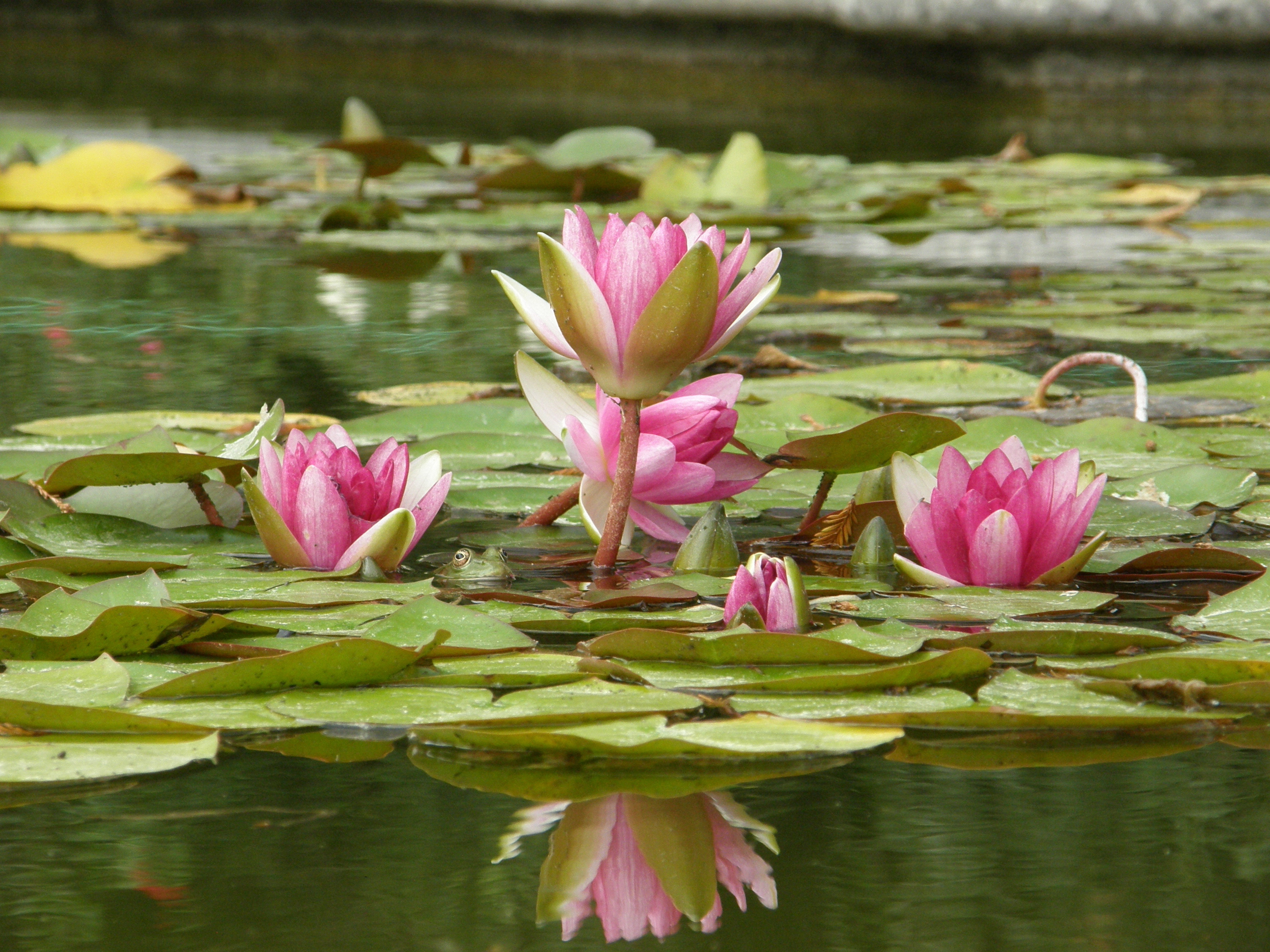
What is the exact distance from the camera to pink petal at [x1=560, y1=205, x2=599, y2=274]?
0.94 meters

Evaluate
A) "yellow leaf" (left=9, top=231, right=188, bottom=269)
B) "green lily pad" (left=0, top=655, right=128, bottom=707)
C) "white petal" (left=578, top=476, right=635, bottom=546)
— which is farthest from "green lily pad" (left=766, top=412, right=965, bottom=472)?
"yellow leaf" (left=9, top=231, right=188, bottom=269)

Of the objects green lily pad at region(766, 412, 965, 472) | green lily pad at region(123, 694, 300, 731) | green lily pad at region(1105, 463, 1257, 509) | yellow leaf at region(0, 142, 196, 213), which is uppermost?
yellow leaf at region(0, 142, 196, 213)

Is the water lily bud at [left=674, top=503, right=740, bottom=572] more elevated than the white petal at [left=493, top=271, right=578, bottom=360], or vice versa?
the white petal at [left=493, top=271, right=578, bottom=360]

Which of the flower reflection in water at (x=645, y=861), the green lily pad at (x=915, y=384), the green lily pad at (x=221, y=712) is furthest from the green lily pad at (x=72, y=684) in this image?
the green lily pad at (x=915, y=384)

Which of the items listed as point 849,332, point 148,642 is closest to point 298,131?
point 849,332

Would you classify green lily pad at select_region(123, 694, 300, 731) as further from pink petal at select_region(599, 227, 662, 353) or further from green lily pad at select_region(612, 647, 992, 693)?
pink petal at select_region(599, 227, 662, 353)

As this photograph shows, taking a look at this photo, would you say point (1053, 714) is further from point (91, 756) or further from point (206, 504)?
point (206, 504)

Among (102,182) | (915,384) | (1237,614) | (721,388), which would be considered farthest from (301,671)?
(102,182)

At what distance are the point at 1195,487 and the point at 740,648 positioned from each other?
0.53 metres

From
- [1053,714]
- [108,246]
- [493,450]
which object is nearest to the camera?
[1053,714]

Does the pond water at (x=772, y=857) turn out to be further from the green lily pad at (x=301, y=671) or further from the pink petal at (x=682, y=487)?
the pink petal at (x=682, y=487)

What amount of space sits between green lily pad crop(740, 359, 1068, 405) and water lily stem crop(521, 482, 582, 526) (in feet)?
1.62

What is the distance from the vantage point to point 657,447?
1.01 m

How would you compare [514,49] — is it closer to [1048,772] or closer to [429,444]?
[429,444]
